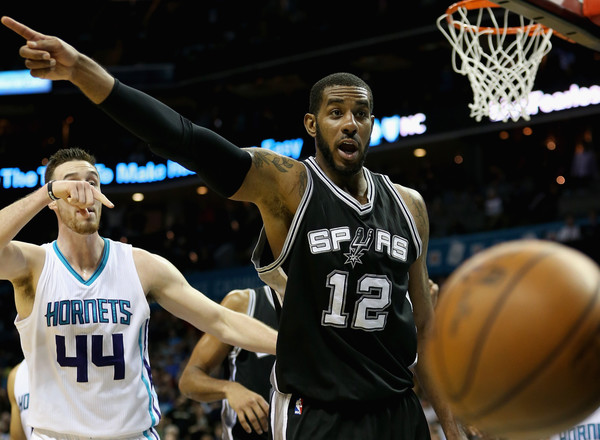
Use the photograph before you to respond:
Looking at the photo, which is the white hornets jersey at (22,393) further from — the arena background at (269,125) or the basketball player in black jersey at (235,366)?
the arena background at (269,125)

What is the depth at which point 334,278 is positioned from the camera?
10.6ft

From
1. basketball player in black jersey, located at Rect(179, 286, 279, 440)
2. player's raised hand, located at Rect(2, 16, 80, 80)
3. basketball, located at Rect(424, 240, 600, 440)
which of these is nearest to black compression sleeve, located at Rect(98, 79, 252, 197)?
player's raised hand, located at Rect(2, 16, 80, 80)

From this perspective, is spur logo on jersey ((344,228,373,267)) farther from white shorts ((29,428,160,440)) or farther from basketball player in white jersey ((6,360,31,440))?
basketball player in white jersey ((6,360,31,440))

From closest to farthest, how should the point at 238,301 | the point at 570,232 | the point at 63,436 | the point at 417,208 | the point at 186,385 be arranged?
the point at 417,208
the point at 63,436
the point at 186,385
the point at 238,301
the point at 570,232

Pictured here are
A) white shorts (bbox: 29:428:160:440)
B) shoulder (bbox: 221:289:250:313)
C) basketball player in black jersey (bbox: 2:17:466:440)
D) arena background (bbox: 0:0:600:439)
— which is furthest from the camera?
arena background (bbox: 0:0:600:439)

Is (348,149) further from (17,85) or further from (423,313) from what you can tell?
(17,85)

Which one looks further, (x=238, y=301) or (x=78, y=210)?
(x=238, y=301)

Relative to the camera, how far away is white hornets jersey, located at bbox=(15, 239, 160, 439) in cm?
379

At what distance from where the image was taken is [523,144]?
16.7 meters

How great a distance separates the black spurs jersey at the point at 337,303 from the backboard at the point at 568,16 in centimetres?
239

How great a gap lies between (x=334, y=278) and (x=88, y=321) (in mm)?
1267

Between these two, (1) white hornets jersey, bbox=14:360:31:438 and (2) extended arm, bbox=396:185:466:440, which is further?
(1) white hornets jersey, bbox=14:360:31:438

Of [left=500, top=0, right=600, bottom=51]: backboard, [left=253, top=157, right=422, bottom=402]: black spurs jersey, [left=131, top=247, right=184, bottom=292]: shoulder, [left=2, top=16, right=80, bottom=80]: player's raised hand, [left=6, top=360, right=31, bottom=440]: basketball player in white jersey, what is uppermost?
[left=500, top=0, right=600, bottom=51]: backboard

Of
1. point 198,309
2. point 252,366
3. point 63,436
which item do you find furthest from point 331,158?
point 252,366
